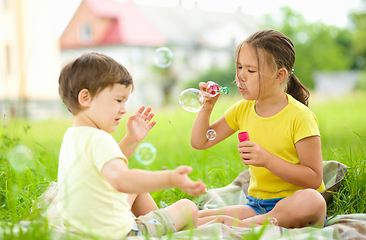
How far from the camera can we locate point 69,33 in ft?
81.3

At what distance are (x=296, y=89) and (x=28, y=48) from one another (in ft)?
45.7

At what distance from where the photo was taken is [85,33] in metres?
24.5

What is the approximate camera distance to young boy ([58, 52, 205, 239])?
1454 mm

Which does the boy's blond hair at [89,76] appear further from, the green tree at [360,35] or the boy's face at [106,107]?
the green tree at [360,35]

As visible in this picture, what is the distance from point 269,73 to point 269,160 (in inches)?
19.1

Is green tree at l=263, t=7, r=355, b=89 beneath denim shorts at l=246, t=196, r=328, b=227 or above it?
above

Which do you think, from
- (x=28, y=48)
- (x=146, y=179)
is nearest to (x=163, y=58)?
(x=146, y=179)

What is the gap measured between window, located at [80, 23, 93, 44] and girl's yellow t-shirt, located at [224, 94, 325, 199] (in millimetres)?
23543

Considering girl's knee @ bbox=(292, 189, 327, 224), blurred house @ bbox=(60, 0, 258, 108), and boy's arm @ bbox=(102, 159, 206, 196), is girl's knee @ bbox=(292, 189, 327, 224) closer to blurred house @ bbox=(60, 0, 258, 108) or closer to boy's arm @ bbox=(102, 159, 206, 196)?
boy's arm @ bbox=(102, 159, 206, 196)

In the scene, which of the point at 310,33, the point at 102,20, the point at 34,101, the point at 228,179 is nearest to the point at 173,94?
the point at 102,20

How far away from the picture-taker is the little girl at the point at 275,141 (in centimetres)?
189

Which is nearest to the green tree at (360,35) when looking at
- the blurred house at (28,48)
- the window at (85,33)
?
the blurred house at (28,48)

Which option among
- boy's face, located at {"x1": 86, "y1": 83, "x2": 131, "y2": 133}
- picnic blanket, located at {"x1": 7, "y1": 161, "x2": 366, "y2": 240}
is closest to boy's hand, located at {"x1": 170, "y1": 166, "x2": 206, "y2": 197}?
picnic blanket, located at {"x1": 7, "y1": 161, "x2": 366, "y2": 240}

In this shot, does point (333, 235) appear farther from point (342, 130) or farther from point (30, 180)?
point (342, 130)
